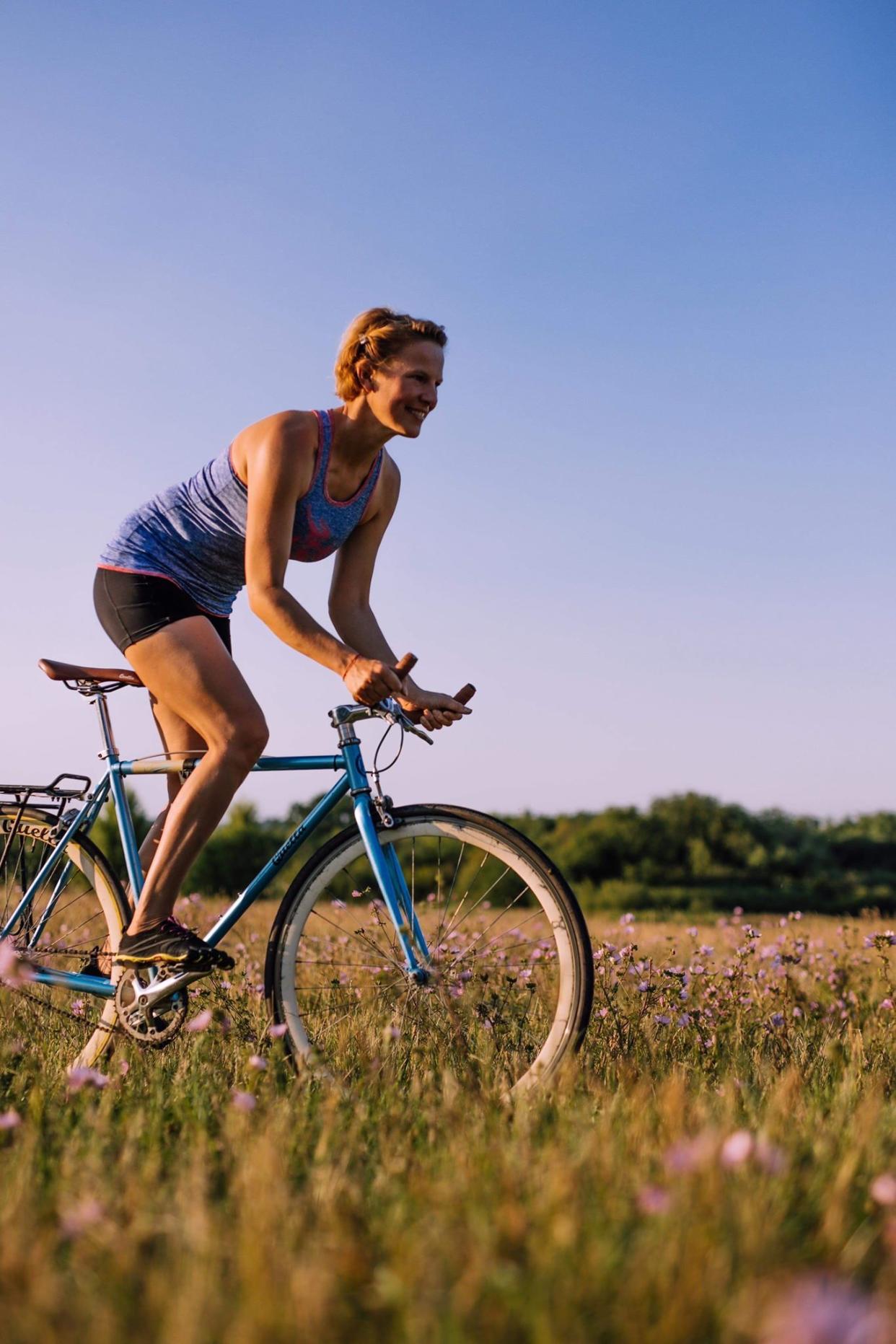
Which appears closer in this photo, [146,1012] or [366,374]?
[146,1012]

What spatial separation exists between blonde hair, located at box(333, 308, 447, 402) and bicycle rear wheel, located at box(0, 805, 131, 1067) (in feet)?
7.02

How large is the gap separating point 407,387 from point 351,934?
2.00 meters

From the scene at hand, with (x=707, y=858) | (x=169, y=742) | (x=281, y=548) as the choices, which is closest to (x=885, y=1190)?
(x=281, y=548)

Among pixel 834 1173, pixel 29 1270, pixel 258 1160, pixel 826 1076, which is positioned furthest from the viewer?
pixel 826 1076

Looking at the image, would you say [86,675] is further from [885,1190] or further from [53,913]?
[885,1190]

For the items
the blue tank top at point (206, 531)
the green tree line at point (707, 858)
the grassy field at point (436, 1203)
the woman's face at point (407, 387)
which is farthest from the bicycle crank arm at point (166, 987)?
the green tree line at point (707, 858)

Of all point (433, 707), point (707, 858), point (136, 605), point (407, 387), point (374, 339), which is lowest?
point (707, 858)

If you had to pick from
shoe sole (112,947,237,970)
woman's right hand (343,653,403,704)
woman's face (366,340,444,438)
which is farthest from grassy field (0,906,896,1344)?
woman's face (366,340,444,438)

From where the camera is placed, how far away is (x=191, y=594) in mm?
4121

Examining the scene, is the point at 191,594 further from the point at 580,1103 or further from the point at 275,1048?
the point at 580,1103

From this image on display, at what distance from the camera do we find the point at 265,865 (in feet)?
12.8

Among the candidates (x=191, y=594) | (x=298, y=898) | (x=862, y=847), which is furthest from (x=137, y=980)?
(x=862, y=847)

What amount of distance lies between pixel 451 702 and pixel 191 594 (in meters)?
1.12

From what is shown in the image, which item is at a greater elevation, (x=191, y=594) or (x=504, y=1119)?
(x=191, y=594)
